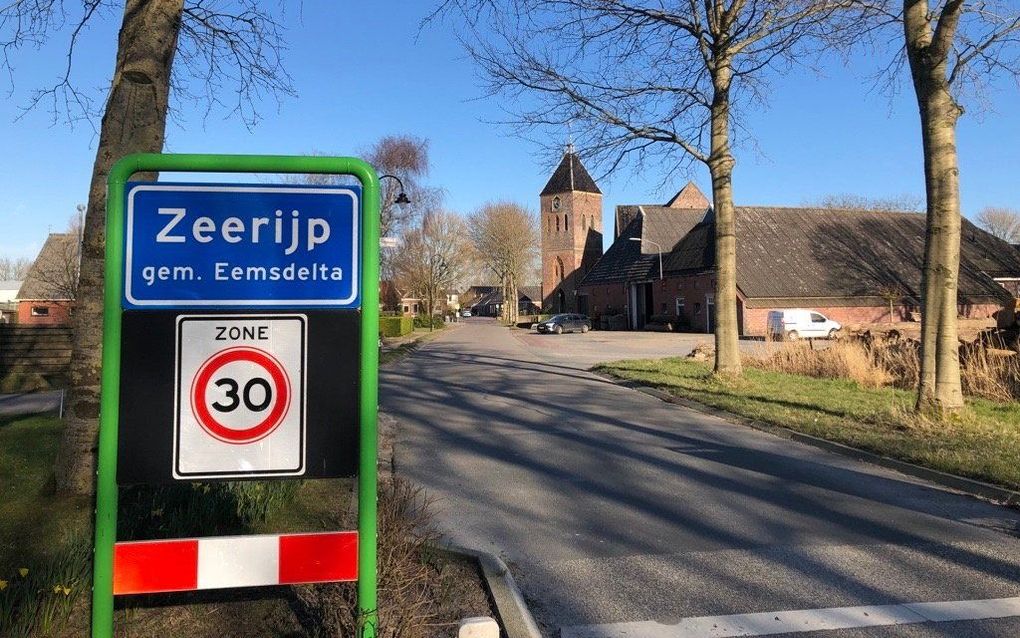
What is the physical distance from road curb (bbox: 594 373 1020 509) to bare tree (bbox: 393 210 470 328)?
4534 centimetres

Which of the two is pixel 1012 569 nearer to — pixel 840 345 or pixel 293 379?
pixel 293 379

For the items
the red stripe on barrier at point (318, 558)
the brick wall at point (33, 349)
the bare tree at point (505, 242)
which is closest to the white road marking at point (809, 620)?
the red stripe on barrier at point (318, 558)

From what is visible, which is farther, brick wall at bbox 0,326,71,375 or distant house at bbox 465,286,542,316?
distant house at bbox 465,286,542,316

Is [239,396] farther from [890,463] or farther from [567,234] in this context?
[567,234]

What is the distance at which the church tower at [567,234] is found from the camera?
7494 centimetres

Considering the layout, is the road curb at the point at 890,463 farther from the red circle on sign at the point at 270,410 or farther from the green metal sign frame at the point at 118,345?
the red circle on sign at the point at 270,410

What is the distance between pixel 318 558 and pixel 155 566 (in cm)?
53

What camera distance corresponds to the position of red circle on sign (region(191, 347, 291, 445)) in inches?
101

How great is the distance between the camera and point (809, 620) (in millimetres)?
3746

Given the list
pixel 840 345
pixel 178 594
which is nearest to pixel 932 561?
pixel 178 594

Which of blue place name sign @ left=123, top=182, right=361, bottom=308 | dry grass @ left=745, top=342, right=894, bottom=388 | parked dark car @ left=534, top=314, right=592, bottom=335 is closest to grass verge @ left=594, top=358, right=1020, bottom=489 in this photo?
dry grass @ left=745, top=342, right=894, bottom=388

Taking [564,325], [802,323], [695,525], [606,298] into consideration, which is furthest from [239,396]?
[606,298]

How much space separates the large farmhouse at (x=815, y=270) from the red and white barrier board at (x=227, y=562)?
37.7m

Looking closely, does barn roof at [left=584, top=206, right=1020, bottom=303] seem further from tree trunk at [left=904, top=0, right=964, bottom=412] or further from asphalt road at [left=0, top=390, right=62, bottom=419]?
asphalt road at [left=0, top=390, right=62, bottom=419]
